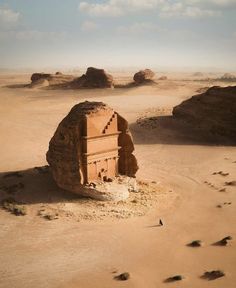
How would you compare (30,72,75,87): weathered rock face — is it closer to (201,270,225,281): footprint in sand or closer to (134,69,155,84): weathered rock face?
(134,69,155,84): weathered rock face

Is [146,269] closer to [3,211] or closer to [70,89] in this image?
[3,211]

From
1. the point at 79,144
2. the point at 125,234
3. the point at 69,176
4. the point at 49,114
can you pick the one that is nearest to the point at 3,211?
the point at 69,176

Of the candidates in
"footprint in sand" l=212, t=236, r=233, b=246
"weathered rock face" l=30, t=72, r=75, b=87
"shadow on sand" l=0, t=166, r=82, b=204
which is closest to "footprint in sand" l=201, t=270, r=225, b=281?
"footprint in sand" l=212, t=236, r=233, b=246

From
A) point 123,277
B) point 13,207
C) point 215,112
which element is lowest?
point 123,277

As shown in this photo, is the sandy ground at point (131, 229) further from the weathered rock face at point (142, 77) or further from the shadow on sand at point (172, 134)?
the weathered rock face at point (142, 77)

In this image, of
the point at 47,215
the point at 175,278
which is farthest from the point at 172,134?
the point at 175,278

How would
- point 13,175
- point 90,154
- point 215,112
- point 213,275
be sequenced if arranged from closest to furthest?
point 213,275
point 90,154
point 13,175
point 215,112

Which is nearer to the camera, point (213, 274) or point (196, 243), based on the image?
point (213, 274)

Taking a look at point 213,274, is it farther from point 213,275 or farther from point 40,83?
point 40,83
